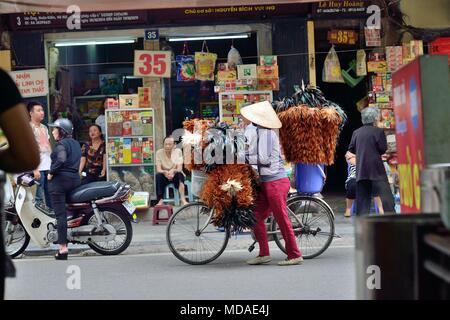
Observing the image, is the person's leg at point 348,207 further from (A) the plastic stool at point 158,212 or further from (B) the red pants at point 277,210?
(B) the red pants at point 277,210

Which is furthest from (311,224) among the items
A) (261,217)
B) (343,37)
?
(343,37)

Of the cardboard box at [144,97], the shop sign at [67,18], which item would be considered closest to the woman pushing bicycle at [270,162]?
the cardboard box at [144,97]

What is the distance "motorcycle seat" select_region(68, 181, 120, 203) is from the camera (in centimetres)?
1009

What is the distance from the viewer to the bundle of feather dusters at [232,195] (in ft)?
A: 28.9

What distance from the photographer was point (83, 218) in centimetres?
1020

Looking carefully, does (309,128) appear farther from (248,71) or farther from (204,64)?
(204,64)

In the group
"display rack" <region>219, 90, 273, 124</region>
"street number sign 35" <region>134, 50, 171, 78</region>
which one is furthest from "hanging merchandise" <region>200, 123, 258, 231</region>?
"street number sign 35" <region>134, 50, 171, 78</region>

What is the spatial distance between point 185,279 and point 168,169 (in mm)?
5710

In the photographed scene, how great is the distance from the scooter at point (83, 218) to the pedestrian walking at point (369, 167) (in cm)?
305

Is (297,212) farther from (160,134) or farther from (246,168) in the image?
(160,134)

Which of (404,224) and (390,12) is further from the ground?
(390,12)
